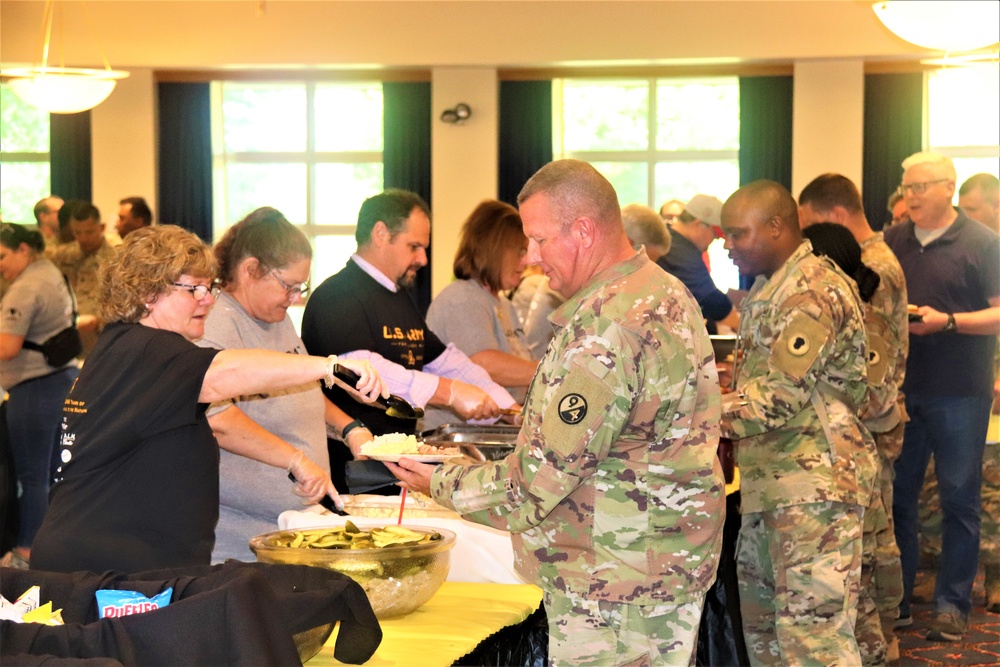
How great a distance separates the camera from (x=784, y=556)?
99.1 inches

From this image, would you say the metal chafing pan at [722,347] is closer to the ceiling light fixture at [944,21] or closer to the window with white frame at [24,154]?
the ceiling light fixture at [944,21]

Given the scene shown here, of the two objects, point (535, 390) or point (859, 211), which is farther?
point (859, 211)

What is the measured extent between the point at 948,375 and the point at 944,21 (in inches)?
45.3

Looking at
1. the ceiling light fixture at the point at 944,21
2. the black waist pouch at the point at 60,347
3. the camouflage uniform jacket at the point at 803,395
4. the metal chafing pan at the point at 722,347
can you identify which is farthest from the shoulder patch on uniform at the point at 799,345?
the black waist pouch at the point at 60,347

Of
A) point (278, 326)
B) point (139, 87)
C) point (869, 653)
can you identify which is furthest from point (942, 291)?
point (139, 87)

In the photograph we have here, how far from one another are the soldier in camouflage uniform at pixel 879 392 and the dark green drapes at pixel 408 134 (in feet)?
17.4

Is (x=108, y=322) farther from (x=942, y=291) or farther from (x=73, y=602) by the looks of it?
(x=942, y=291)

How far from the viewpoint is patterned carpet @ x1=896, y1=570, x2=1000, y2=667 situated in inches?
133

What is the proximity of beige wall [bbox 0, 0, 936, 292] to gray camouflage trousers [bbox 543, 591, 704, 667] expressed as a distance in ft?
21.2

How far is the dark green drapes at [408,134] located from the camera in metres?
8.52

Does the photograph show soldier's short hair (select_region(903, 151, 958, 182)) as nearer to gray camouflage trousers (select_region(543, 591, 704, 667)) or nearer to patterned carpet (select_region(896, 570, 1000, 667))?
patterned carpet (select_region(896, 570, 1000, 667))

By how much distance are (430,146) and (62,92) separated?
3542mm

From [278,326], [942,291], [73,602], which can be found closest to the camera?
[73,602]

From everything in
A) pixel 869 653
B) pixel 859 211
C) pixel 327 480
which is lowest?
pixel 869 653
